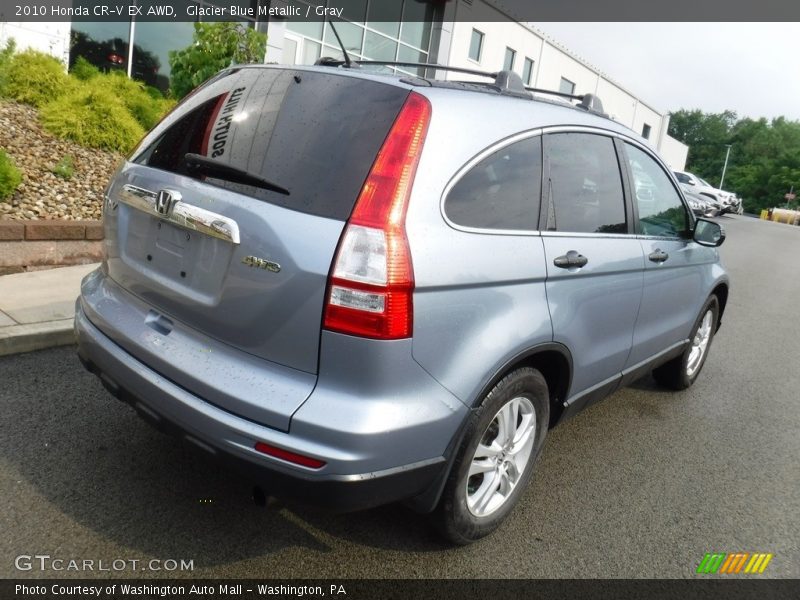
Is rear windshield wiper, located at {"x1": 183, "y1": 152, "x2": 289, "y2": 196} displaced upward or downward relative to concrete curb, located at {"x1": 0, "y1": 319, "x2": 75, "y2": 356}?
upward

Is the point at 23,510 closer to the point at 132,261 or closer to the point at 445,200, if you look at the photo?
the point at 132,261

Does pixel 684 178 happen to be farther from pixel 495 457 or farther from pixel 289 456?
pixel 289 456

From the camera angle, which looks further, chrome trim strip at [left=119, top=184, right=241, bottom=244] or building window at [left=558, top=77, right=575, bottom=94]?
building window at [left=558, top=77, right=575, bottom=94]

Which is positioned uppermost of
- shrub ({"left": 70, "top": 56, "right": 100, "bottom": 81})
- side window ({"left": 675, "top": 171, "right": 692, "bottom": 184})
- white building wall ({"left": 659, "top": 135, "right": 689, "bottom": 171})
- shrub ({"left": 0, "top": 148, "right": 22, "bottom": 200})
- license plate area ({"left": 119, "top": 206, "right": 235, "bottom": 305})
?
white building wall ({"left": 659, "top": 135, "right": 689, "bottom": 171})

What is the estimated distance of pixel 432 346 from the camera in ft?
7.34

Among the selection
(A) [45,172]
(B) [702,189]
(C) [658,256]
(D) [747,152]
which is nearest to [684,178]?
(B) [702,189]

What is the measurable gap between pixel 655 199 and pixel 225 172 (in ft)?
8.68

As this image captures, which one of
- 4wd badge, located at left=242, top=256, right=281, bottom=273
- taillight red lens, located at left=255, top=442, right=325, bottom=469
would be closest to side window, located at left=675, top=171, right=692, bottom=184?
4wd badge, located at left=242, top=256, right=281, bottom=273

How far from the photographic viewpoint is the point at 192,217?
7.79 ft

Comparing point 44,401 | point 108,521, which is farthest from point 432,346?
point 44,401

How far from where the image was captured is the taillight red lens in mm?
2088

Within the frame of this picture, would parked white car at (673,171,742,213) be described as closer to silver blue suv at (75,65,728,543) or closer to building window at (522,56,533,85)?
building window at (522,56,533,85)

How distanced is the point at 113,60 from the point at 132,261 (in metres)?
12.7

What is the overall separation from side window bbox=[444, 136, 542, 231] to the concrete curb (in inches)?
116
